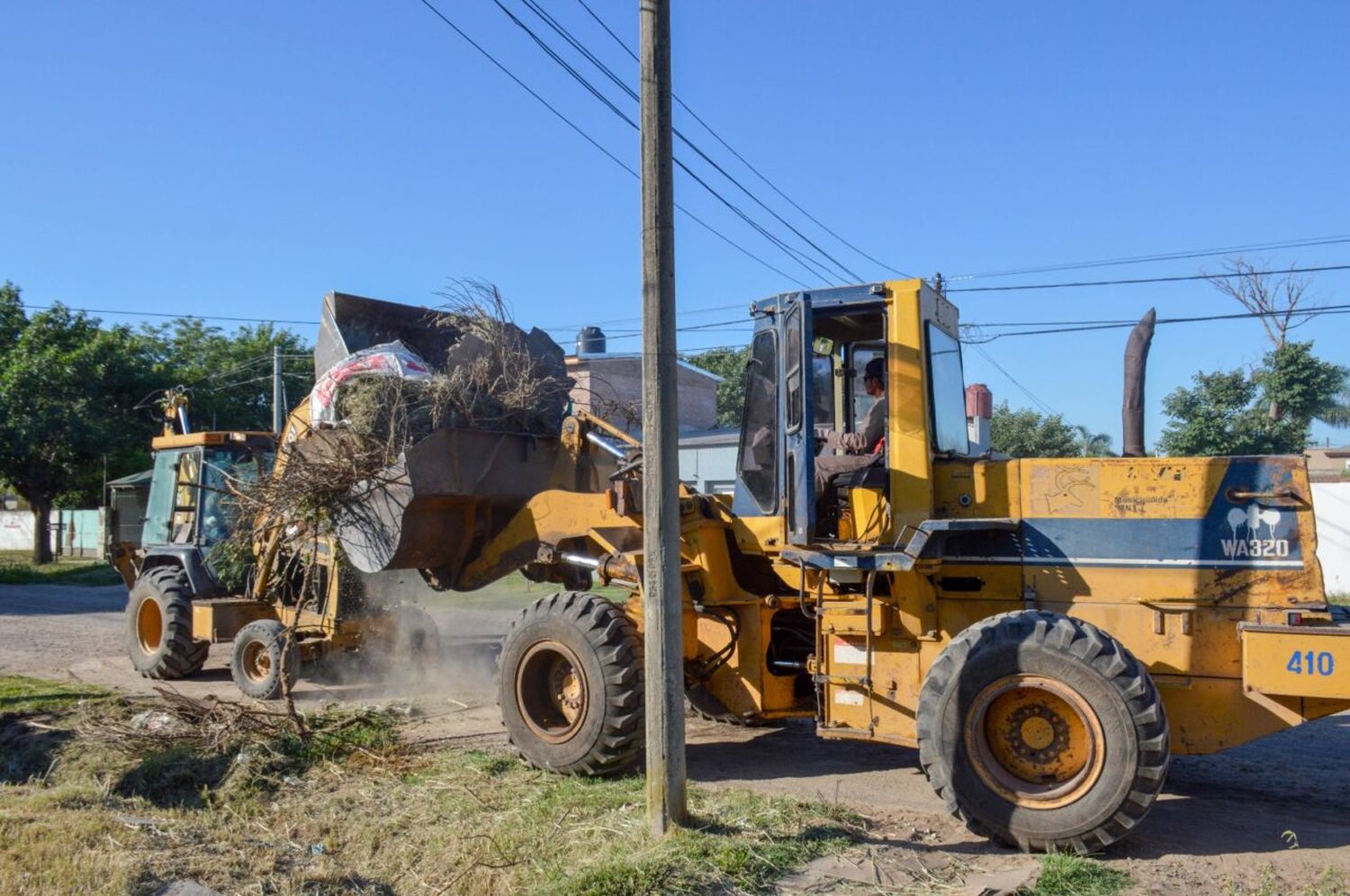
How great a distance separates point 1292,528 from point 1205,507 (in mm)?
444

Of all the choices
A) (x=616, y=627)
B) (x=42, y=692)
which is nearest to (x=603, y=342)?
(x=42, y=692)

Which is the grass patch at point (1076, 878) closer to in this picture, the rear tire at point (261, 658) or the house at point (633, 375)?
the rear tire at point (261, 658)

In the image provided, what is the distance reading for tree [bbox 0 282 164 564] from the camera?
89.1ft

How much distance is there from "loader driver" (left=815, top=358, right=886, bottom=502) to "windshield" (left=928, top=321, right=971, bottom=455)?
1.05ft

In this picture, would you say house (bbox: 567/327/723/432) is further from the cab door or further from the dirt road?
the cab door

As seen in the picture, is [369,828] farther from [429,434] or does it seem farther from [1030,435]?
[1030,435]

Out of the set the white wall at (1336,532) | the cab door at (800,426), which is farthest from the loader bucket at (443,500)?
the white wall at (1336,532)

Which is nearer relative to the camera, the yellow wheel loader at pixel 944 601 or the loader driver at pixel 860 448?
the yellow wheel loader at pixel 944 601

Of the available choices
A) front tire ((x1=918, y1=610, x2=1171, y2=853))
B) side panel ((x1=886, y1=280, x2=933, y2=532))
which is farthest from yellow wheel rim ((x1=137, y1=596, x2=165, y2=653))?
front tire ((x1=918, y1=610, x2=1171, y2=853))

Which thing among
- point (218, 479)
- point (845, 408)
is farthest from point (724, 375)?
point (845, 408)

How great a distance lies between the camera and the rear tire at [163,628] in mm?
11453

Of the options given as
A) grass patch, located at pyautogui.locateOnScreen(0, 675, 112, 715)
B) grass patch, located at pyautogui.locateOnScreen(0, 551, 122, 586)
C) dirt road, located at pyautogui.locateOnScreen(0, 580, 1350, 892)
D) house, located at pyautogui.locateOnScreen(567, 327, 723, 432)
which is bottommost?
dirt road, located at pyautogui.locateOnScreen(0, 580, 1350, 892)

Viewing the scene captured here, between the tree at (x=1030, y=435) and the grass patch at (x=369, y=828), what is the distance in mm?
26751

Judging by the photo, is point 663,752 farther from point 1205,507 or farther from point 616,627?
point 1205,507
